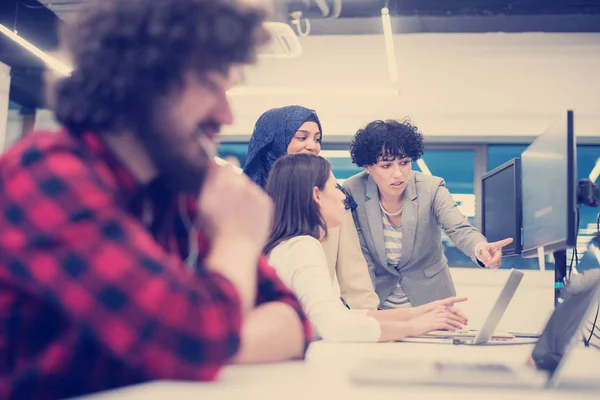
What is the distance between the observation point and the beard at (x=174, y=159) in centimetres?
73

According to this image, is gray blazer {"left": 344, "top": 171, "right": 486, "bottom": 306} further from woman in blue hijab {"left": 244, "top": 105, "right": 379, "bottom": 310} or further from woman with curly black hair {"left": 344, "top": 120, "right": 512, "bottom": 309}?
woman in blue hijab {"left": 244, "top": 105, "right": 379, "bottom": 310}

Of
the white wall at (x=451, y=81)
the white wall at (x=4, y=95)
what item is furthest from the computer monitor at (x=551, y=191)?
the white wall at (x=4, y=95)

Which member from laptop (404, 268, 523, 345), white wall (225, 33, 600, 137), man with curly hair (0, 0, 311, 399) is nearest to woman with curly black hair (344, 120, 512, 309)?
laptop (404, 268, 523, 345)

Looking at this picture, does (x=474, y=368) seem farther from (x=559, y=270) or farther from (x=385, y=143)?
(x=385, y=143)

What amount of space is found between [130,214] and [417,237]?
2.04 meters

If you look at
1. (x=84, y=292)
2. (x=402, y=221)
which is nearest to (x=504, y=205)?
(x=402, y=221)

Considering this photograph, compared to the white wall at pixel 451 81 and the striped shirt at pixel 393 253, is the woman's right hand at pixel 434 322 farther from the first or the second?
the white wall at pixel 451 81

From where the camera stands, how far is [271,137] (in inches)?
96.1

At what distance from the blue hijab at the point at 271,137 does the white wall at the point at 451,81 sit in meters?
2.42

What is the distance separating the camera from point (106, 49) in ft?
2.46

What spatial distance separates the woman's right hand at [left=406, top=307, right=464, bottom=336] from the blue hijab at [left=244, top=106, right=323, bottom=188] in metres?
0.96

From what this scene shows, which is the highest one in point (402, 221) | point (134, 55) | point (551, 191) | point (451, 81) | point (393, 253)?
point (451, 81)

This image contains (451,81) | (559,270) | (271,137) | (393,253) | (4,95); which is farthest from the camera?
(4,95)

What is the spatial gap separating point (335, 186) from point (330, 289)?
1.67ft
